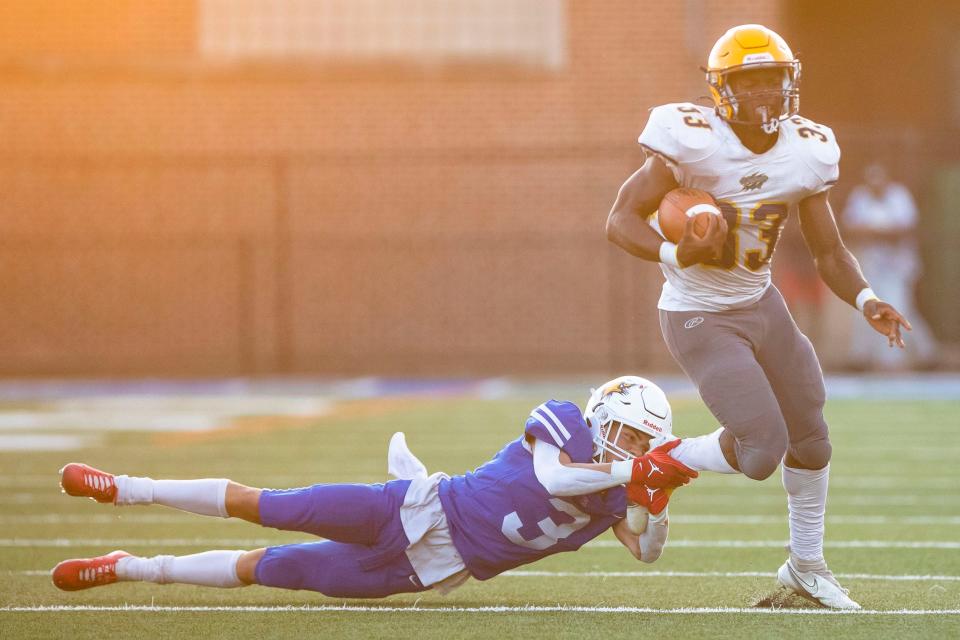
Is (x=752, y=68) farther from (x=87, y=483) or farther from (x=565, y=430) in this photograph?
(x=87, y=483)

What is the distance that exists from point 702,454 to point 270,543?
251cm

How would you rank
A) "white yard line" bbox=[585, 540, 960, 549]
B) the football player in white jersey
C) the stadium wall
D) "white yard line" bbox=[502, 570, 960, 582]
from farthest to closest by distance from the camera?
1. the stadium wall
2. "white yard line" bbox=[585, 540, 960, 549]
3. "white yard line" bbox=[502, 570, 960, 582]
4. the football player in white jersey

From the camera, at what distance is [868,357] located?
14992mm

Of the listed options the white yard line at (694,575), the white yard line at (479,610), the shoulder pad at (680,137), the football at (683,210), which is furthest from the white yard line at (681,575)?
the shoulder pad at (680,137)

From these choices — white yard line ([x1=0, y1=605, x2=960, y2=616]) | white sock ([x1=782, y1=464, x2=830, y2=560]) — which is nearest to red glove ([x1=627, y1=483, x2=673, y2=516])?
white yard line ([x1=0, y1=605, x2=960, y2=616])

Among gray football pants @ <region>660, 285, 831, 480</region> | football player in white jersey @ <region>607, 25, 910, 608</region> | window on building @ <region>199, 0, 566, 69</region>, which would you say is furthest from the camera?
window on building @ <region>199, 0, 566, 69</region>

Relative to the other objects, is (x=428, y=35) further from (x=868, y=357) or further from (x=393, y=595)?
(x=393, y=595)

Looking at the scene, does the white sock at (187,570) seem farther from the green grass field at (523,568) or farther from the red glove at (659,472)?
the red glove at (659,472)

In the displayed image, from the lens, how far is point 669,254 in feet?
15.4

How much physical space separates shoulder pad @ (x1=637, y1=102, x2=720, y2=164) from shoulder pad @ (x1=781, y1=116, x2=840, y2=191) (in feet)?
0.92

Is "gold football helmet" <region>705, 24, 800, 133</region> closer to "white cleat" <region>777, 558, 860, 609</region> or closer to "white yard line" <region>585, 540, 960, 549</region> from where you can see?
"white cleat" <region>777, 558, 860, 609</region>

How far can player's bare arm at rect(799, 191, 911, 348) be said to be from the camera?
196 inches

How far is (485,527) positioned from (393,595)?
2.16 feet

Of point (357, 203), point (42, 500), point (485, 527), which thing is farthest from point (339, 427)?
point (485, 527)
